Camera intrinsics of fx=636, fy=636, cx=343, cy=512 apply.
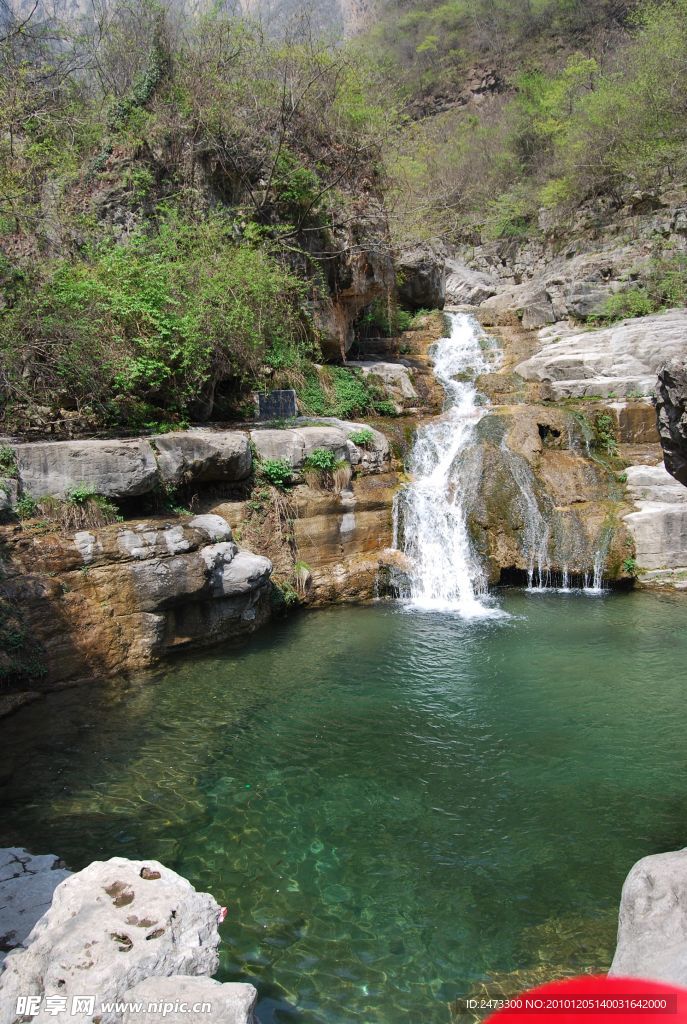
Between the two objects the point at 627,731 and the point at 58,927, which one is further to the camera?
the point at 627,731

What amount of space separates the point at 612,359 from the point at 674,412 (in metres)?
12.0

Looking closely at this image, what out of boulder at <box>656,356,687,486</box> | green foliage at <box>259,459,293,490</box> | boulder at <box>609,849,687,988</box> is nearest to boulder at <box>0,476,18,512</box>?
green foliage at <box>259,459,293,490</box>

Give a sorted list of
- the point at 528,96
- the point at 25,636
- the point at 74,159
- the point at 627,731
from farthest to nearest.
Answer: the point at 528,96
the point at 74,159
the point at 25,636
the point at 627,731

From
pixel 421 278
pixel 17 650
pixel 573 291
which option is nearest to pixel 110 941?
pixel 17 650

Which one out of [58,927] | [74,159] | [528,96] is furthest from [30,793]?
[528,96]

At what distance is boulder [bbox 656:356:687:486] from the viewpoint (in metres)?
3.89

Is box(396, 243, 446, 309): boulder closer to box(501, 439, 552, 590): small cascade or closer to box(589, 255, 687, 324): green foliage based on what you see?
box(589, 255, 687, 324): green foliage

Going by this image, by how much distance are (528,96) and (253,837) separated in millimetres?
33654

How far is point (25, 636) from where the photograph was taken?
707cm

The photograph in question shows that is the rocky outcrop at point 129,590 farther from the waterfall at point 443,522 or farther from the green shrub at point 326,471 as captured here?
the waterfall at point 443,522

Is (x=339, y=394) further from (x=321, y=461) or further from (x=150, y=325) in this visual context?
(x=150, y=325)

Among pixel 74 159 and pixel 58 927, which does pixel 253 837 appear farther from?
pixel 74 159

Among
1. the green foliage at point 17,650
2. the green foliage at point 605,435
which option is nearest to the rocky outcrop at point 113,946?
the green foliage at point 17,650

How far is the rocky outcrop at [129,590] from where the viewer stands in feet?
24.0
